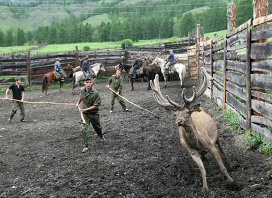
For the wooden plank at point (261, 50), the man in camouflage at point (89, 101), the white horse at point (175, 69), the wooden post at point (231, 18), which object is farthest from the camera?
the white horse at point (175, 69)

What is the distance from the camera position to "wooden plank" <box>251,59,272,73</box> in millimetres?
5422

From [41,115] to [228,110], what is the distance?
8179mm

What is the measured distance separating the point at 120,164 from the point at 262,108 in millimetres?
3231

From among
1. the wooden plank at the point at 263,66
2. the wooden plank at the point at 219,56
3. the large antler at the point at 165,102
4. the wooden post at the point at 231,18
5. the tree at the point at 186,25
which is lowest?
the large antler at the point at 165,102

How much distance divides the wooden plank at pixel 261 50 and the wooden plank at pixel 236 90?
3.60ft

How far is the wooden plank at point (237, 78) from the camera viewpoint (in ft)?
23.5

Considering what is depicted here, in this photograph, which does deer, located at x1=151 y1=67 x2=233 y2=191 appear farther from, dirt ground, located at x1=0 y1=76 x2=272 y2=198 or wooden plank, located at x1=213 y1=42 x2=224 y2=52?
wooden plank, located at x1=213 y1=42 x2=224 y2=52

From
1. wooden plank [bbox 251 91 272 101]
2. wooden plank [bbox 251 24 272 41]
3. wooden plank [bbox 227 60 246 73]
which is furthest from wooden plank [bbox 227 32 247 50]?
wooden plank [bbox 251 91 272 101]

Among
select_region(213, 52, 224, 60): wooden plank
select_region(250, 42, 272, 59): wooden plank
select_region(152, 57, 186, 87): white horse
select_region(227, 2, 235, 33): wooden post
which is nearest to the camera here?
select_region(250, 42, 272, 59): wooden plank

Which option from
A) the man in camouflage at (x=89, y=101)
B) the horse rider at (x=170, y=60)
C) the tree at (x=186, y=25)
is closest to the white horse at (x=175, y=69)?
the horse rider at (x=170, y=60)

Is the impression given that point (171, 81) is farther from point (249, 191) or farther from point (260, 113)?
point (249, 191)

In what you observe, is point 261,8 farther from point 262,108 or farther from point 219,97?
point 219,97

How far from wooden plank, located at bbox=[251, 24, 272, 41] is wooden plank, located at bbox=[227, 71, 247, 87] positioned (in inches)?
47.5

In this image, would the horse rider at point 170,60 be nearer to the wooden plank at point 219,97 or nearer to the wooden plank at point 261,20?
the wooden plank at point 219,97
